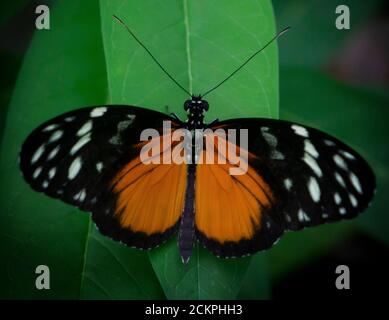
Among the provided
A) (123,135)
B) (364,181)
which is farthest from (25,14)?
(364,181)

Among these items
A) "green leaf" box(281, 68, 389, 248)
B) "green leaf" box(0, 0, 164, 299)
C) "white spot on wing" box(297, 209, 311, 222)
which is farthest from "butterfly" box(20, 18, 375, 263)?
"green leaf" box(281, 68, 389, 248)

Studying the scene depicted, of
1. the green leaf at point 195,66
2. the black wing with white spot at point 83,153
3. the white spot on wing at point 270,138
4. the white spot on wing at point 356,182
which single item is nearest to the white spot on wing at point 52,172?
the black wing with white spot at point 83,153

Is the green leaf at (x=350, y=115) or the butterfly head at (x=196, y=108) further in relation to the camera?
the green leaf at (x=350, y=115)

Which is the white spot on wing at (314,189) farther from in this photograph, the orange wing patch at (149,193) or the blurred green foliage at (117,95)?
the orange wing patch at (149,193)

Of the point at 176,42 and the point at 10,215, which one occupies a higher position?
the point at 176,42

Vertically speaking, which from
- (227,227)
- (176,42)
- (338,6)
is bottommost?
(227,227)
